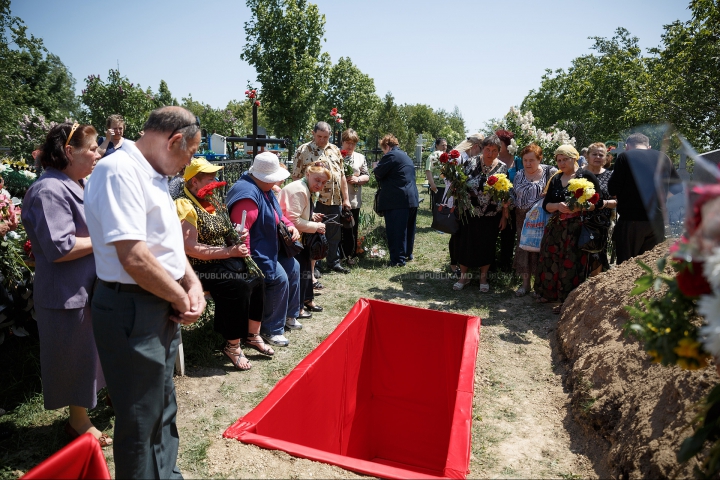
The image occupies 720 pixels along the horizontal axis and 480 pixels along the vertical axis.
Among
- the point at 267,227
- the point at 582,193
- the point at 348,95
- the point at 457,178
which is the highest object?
the point at 348,95

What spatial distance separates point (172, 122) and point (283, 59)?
40.4ft

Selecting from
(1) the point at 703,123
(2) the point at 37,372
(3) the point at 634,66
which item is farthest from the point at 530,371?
(3) the point at 634,66

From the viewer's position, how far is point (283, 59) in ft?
44.7

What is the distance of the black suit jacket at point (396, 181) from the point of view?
306 inches

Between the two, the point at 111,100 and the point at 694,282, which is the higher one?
the point at 111,100

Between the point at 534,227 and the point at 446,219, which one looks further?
the point at 446,219

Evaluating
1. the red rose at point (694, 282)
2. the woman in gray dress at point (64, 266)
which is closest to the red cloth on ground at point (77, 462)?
the woman in gray dress at point (64, 266)

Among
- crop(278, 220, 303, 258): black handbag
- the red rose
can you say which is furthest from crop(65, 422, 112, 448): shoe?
the red rose

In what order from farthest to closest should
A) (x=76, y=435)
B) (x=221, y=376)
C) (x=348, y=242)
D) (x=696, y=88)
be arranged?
(x=696, y=88)
(x=348, y=242)
(x=221, y=376)
(x=76, y=435)

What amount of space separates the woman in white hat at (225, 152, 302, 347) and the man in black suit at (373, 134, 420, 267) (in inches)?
123

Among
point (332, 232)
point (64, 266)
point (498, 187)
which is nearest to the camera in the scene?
point (64, 266)

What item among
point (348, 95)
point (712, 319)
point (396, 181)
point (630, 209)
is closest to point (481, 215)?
point (396, 181)

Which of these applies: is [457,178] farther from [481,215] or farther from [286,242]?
[286,242]

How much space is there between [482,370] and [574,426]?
98 centimetres
